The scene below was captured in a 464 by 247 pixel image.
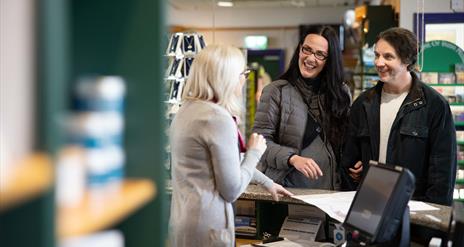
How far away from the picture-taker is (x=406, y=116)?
9.82 ft

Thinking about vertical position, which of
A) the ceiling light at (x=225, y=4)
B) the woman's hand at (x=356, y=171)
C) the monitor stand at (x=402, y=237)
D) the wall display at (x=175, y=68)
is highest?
the ceiling light at (x=225, y=4)

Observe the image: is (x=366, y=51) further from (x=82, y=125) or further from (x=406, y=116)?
(x=82, y=125)

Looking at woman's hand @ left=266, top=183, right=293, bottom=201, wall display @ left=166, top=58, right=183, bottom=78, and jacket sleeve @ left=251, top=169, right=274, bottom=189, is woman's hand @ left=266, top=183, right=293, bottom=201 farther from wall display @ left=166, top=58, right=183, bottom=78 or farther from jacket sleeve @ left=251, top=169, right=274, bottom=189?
wall display @ left=166, top=58, right=183, bottom=78

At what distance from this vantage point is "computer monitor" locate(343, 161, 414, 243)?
209cm

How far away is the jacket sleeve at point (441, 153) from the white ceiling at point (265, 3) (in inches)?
381

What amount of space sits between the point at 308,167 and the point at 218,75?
3.12 feet

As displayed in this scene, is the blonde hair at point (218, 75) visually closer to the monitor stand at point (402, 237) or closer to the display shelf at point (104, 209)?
the monitor stand at point (402, 237)

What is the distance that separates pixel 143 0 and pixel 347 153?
6.73ft

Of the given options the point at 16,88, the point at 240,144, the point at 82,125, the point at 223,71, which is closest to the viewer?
the point at 16,88

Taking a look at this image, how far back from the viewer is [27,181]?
997 mm

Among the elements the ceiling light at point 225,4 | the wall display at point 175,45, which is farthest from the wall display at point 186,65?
the ceiling light at point 225,4

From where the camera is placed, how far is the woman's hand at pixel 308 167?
3.04 meters

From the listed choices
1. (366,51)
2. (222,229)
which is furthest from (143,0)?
(366,51)

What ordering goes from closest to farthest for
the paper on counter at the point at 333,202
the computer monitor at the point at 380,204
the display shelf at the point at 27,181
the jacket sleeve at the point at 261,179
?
the display shelf at the point at 27,181 → the computer monitor at the point at 380,204 → the paper on counter at the point at 333,202 → the jacket sleeve at the point at 261,179
